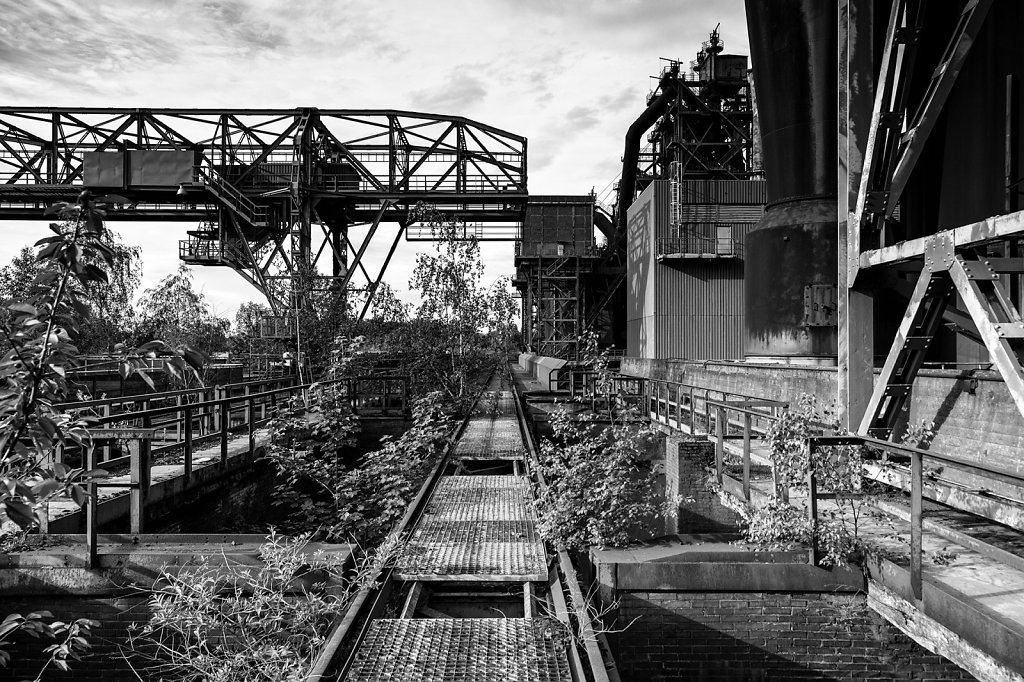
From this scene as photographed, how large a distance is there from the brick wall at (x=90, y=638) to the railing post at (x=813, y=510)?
5.35 m

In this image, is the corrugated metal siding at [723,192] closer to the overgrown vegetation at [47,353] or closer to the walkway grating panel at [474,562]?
the walkway grating panel at [474,562]

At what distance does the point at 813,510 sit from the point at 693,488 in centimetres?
541

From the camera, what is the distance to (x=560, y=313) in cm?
4447

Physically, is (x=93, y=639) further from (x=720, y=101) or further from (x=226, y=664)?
(x=720, y=101)

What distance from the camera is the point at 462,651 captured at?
4.42m

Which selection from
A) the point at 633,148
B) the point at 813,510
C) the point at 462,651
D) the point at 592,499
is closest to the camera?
the point at 462,651

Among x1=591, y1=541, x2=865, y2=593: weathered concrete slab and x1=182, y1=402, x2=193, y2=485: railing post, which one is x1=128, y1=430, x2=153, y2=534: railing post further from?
x1=591, y1=541, x2=865, y2=593: weathered concrete slab

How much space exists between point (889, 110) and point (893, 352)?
109 inches

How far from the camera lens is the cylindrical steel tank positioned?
14414mm

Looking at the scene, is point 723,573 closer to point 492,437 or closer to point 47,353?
point 47,353

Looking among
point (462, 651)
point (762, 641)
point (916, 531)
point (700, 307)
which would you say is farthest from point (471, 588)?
point (700, 307)

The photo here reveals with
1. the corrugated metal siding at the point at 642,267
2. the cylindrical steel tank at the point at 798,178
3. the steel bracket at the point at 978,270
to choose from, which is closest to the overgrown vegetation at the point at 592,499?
the steel bracket at the point at 978,270

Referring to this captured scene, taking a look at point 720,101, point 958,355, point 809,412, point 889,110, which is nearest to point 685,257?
point 720,101

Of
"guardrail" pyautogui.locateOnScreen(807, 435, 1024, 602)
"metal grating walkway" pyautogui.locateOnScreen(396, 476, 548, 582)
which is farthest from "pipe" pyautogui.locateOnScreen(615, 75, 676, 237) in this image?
"guardrail" pyautogui.locateOnScreen(807, 435, 1024, 602)
